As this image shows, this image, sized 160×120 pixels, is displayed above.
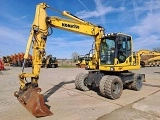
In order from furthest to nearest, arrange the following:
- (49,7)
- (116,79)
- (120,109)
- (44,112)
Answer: (116,79) → (49,7) → (120,109) → (44,112)

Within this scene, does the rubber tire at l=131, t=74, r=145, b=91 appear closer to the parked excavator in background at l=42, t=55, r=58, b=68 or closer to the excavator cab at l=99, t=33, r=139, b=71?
the excavator cab at l=99, t=33, r=139, b=71

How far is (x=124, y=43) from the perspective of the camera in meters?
10.0

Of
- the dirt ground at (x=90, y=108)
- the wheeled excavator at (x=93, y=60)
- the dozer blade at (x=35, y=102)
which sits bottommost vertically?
the dirt ground at (x=90, y=108)

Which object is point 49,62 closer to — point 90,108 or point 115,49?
point 115,49

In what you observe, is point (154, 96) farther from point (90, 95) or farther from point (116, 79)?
point (90, 95)

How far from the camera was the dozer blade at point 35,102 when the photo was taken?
605 centimetres

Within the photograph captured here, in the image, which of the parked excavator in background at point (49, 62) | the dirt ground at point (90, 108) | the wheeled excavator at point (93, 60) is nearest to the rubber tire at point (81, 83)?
the wheeled excavator at point (93, 60)

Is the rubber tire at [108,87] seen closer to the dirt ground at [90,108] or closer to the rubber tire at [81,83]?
the dirt ground at [90,108]

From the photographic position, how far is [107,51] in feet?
32.6

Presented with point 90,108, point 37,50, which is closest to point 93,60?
point 90,108

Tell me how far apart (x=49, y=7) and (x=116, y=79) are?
424 centimetres

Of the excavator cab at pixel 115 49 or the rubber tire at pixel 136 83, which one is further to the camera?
the rubber tire at pixel 136 83

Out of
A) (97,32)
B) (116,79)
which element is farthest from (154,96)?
(97,32)

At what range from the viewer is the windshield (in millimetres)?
9639
